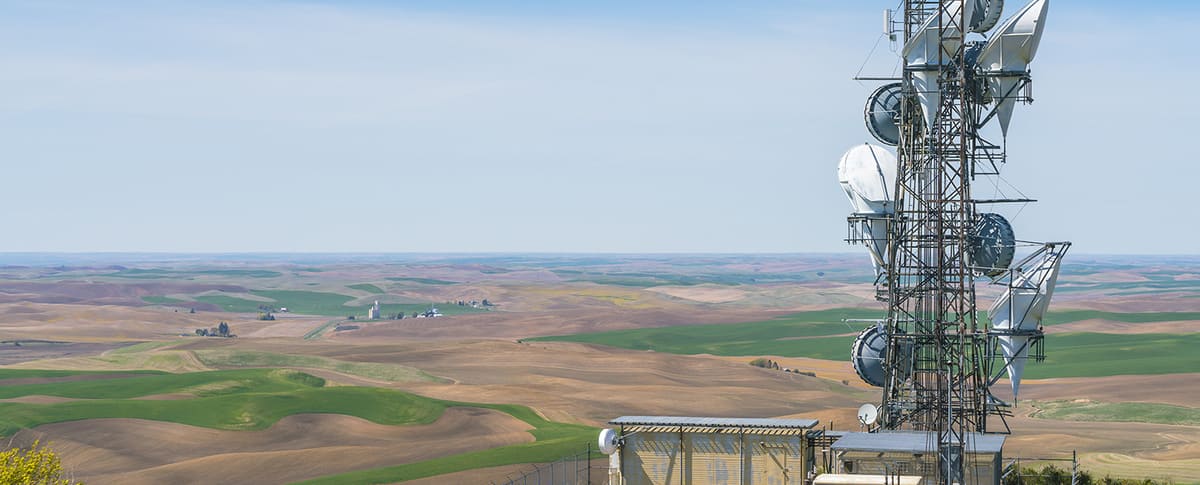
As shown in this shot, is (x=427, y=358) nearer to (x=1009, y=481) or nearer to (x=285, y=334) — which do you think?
(x=285, y=334)

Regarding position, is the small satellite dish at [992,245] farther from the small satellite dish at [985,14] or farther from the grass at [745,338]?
the grass at [745,338]

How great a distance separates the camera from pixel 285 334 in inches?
6594

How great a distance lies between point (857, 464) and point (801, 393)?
63126mm

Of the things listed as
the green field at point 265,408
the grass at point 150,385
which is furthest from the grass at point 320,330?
the green field at point 265,408

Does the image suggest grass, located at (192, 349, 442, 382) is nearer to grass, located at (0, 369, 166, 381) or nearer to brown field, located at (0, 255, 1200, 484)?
brown field, located at (0, 255, 1200, 484)

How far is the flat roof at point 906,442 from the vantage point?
3762 centimetres

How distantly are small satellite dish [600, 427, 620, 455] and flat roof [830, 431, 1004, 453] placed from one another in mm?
6072

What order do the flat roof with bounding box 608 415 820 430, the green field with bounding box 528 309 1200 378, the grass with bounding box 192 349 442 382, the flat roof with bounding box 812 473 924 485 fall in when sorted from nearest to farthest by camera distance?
the flat roof with bounding box 812 473 924 485
the flat roof with bounding box 608 415 820 430
the grass with bounding box 192 349 442 382
the green field with bounding box 528 309 1200 378

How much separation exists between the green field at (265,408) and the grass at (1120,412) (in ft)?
94.1

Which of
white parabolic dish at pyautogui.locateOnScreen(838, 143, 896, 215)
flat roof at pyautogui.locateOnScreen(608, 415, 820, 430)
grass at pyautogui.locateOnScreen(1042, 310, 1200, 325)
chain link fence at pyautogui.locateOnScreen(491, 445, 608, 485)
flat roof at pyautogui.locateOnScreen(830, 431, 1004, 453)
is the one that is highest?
white parabolic dish at pyautogui.locateOnScreen(838, 143, 896, 215)

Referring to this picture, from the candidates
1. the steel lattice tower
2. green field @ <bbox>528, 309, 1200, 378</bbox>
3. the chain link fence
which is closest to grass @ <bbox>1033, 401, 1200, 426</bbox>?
green field @ <bbox>528, 309, 1200, 378</bbox>

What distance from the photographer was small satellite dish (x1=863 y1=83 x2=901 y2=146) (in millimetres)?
45844

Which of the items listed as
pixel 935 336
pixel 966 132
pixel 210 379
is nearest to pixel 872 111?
pixel 966 132

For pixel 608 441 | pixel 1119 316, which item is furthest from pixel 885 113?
pixel 1119 316
